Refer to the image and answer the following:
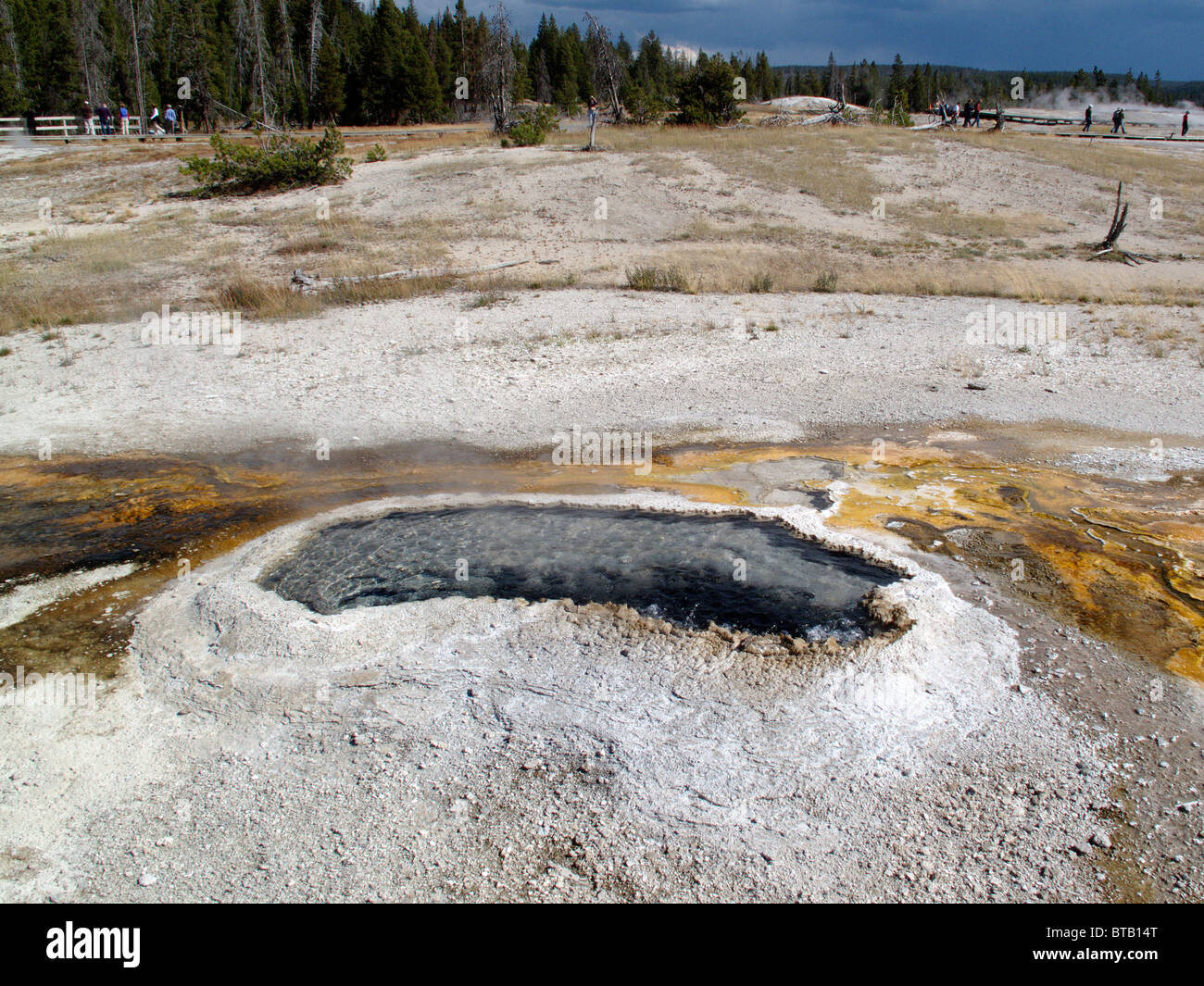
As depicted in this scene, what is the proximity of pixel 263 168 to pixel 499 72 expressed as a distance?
13495 mm

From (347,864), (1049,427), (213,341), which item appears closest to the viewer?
(347,864)

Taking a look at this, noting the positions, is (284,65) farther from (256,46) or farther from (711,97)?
(711,97)

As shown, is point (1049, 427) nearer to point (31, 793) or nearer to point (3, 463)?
point (31, 793)

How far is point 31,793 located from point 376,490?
366 cm

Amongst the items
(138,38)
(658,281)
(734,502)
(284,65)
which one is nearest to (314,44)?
(284,65)

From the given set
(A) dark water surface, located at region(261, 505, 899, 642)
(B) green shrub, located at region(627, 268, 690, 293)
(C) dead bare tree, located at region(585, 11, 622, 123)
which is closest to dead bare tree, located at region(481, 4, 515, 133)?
(C) dead bare tree, located at region(585, 11, 622, 123)

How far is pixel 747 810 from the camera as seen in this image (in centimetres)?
375

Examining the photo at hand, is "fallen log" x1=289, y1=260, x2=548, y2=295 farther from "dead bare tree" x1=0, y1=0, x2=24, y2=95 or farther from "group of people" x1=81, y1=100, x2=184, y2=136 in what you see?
"dead bare tree" x1=0, y1=0, x2=24, y2=95

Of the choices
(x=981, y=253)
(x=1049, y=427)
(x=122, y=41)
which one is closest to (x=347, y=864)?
(x=1049, y=427)

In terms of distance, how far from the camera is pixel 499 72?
32688 millimetres

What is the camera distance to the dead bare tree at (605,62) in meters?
35.2

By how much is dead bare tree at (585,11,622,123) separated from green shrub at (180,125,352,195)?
15.8 metres

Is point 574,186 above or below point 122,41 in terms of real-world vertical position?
below

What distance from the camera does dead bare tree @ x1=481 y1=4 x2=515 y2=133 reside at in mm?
31983
